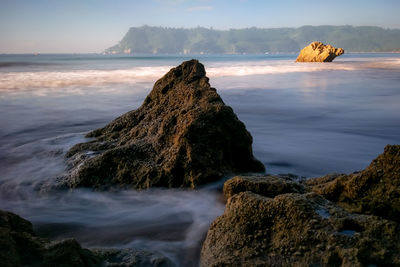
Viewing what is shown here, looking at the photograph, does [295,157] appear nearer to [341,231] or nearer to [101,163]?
[101,163]

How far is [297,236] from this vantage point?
186 centimetres

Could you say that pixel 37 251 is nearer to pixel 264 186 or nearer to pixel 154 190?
pixel 264 186

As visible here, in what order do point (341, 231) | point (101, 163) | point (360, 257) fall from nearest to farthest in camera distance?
point (360, 257), point (341, 231), point (101, 163)

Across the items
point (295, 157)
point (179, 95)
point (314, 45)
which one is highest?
point (314, 45)

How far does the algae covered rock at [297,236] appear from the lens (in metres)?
1.72

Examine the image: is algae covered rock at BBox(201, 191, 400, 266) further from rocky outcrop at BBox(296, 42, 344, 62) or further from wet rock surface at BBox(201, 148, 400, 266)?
rocky outcrop at BBox(296, 42, 344, 62)

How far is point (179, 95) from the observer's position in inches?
177

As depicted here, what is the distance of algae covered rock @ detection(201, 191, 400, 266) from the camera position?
1.72 metres

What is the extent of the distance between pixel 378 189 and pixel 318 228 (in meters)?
0.61

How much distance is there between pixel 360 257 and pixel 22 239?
1691 millimetres

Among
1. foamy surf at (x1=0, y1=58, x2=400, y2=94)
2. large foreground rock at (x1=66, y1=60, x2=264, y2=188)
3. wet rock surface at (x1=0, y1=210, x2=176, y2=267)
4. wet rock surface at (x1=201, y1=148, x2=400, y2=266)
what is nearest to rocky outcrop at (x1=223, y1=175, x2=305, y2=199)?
wet rock surface at (x1=201, y1=148, x2=400, y2=266)

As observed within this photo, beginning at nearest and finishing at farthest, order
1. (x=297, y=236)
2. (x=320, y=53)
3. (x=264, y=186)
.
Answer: (x=297, y=236) → (x=264, y=186) → (x=320, y=53)

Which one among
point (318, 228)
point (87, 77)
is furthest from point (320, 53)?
point (318, 228)

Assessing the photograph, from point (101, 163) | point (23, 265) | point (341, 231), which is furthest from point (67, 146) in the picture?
point (341, 231)
